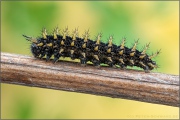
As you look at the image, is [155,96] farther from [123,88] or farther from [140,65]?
[140,65]

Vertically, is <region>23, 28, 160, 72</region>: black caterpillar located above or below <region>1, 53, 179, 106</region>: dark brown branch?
above

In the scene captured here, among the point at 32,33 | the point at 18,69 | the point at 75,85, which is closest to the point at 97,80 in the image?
the point at 75,85

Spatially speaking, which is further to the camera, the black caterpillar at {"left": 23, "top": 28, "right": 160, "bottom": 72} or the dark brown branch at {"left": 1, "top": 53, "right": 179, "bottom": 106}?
the black caterpillar at {"left": 23, "top": 28, "right": 160, "bottom": 72}

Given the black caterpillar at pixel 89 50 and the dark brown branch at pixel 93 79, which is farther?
the black caterpillar at pixel 89 50

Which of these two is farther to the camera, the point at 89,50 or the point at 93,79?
the point at 89,50

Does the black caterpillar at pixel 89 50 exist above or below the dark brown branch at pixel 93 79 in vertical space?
above

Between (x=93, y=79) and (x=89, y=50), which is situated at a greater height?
(x=89, y=50)
